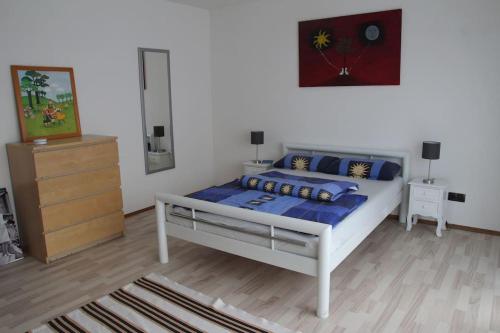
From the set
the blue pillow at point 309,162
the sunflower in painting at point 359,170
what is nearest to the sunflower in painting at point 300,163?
the blue pillow at point 309,162

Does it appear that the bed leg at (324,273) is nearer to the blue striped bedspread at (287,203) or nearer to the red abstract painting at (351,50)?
the blue striped bedspread at (287,203)

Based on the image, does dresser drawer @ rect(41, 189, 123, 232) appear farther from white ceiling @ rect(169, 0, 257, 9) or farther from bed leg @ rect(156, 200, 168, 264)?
white ceiling @ rect(169, 0, 257, 9)

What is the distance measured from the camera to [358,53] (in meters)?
4.36

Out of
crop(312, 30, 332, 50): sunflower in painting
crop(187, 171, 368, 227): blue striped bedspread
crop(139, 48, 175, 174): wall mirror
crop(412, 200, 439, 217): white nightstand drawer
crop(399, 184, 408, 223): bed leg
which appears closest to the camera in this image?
crop(187, 171, 368, 227): blue striped bedspread

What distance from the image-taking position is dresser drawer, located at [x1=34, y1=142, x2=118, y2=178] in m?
3.37

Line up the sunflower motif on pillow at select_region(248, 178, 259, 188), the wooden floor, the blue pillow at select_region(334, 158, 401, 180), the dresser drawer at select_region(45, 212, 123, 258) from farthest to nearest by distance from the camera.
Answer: the blue pillow at select_region(334, 158, 401, 180) < the sunflower motif on pillow at select_region(248, 178, 259, 188) < the dresser drawer at select_region(45, 212, 123, 258) < the wooden floor

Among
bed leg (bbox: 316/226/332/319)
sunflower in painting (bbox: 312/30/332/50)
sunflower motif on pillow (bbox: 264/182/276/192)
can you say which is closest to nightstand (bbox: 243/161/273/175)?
sunflower motif on pillow (bbox: 264/182/276/192)

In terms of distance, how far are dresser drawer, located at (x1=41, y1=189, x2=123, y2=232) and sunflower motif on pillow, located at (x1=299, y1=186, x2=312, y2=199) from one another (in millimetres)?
1899

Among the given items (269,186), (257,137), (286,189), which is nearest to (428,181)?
(286,189)

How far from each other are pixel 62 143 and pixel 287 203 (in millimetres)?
2083

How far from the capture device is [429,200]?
393 cm

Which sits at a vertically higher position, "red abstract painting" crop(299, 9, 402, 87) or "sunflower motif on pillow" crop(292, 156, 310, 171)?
"red abstract painting" crop(299, 9, 402, 87)

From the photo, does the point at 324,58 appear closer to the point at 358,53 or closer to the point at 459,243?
the point at 358,53

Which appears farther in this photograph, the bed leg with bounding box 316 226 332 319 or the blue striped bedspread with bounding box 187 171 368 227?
the blue striped bedspread with bounding box 187 171 368 227
